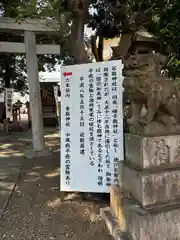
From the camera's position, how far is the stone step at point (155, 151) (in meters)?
2.37

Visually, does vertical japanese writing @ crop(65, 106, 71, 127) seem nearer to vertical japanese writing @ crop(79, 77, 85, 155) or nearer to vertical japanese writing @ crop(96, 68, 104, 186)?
vertical japanese writing @ crop(79, 77, 85, 155)

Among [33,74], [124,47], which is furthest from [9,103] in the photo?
[124,47]

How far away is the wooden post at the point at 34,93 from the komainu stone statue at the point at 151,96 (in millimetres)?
3710

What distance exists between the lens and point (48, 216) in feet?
10.3

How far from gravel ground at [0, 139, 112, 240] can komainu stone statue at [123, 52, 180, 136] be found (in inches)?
45.5

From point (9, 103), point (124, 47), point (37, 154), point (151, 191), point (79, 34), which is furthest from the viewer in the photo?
point (9, 103)

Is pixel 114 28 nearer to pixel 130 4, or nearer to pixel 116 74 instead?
pixel 130 4

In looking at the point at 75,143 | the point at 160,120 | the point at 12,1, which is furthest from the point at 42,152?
the point at 160,120

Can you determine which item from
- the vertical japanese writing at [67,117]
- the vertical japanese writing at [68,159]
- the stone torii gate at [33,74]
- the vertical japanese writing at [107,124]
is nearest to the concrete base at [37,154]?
the stone torii gate at [33,74]

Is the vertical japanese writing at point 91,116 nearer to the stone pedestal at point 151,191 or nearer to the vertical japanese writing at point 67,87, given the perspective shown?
the vertical japanese writing at point 67,87

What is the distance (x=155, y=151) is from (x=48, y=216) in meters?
1.52

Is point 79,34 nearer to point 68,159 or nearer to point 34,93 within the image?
point 68,159

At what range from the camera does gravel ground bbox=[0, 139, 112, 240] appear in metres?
2.76

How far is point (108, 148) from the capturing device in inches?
127
